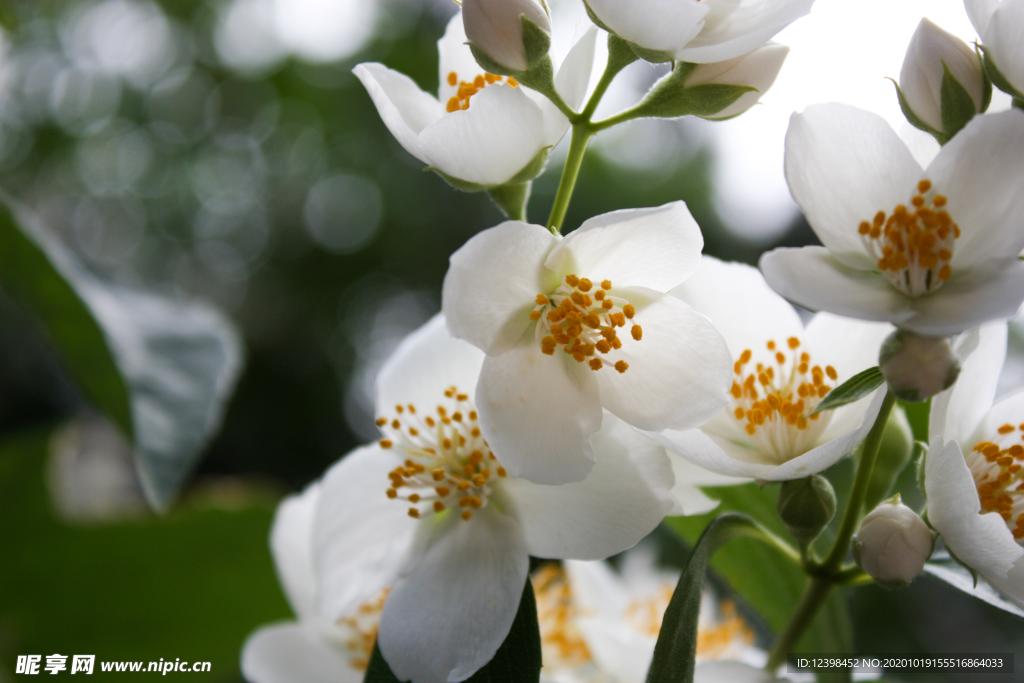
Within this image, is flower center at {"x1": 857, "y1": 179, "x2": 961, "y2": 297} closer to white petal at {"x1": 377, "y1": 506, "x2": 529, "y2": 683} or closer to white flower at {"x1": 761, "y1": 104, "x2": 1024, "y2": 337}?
white flower at {"x1": 761, "y1": 104, "x2": 1024, "y2": 337}

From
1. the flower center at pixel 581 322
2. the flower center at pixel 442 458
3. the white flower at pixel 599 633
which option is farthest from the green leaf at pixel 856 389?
the white flower at pixel 599 633

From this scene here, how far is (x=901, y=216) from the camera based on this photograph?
0.41m

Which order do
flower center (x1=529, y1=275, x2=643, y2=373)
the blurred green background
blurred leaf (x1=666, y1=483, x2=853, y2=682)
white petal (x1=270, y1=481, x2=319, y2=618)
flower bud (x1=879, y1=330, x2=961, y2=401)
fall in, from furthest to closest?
the blurred green background
white petal (x1=270, y1=481, x2=319, y2=618)
blurred leaf (x1=666, y1=483, x2=853, y2=682)
flower center (x1=529, y1=275, x2=643, y2=373)
flower bud (x1=879, y1=330, x2=961, y2=401)

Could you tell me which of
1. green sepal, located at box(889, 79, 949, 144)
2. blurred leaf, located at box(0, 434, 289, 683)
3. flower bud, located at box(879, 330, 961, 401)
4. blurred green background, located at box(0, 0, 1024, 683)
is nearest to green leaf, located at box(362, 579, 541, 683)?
flower bud, located at box(879, 330, 961, 401)

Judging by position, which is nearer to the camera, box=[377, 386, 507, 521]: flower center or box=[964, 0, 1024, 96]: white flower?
box=[964, 0, 1024, 96]: white flower

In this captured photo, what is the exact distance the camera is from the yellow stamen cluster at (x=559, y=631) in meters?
0.73

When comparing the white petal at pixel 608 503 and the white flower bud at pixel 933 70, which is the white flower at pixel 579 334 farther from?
the white flower bud at pixel 933 70

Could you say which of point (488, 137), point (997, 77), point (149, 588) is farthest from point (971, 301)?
point (149, 588)

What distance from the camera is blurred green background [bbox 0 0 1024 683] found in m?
2.99

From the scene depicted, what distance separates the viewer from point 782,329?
559mm

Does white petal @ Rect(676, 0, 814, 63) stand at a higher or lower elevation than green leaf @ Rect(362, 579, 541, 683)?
higher

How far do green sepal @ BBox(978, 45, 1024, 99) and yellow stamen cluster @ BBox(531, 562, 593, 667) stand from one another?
→ 536 mm

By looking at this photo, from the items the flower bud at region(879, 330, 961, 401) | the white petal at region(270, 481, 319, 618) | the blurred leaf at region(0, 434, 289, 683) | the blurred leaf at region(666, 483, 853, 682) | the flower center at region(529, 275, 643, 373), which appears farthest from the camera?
the blurred leaf at region(0, 434, 289, 683)

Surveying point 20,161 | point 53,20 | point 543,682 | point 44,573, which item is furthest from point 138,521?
point 53,20
